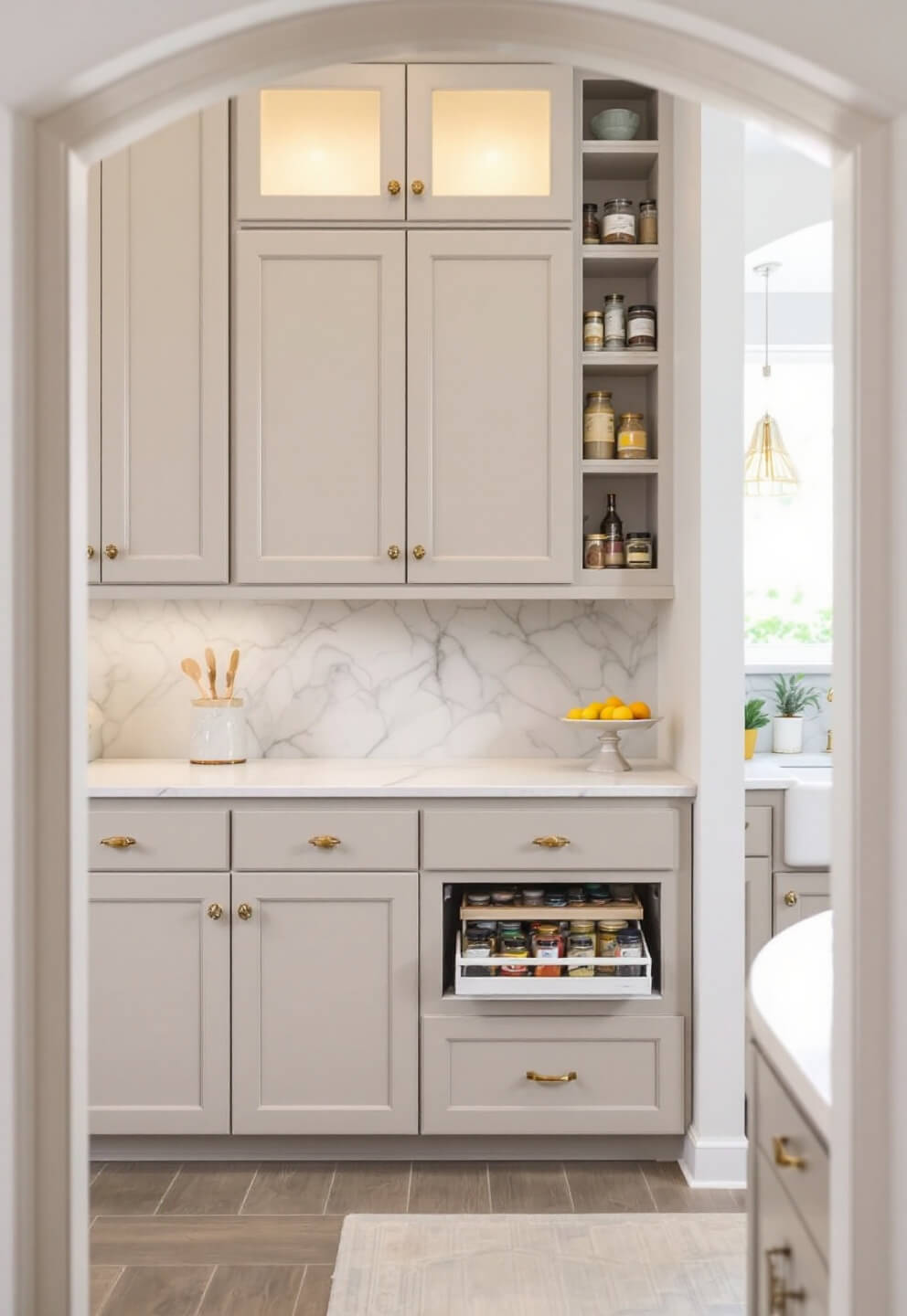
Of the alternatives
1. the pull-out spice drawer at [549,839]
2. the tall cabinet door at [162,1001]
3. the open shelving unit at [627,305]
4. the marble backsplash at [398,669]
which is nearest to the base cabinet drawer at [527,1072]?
the pull-out spice drawer at [549,839]

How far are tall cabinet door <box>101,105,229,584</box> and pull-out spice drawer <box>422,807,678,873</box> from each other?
Answer: 3.10 feet

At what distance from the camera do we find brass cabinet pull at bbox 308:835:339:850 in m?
2.77

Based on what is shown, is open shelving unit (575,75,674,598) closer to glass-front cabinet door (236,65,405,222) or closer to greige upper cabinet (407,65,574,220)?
greige upper cabinet (407,65,574,220)

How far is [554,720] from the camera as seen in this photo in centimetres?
339

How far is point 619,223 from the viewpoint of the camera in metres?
3.04

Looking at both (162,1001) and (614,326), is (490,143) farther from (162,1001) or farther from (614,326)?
(162,1001)

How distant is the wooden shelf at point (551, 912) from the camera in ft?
9.15

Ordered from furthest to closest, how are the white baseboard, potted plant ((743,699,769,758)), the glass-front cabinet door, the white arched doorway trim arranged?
1. potted plant ((743,699,769,758))
2. the glass-front cabinet door
3. the white baseboard
4. the white arched doorway trim

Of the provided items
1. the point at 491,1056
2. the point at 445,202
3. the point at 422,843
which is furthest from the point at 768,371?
the point at 491,1056

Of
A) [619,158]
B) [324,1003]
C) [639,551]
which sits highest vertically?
[619,158]

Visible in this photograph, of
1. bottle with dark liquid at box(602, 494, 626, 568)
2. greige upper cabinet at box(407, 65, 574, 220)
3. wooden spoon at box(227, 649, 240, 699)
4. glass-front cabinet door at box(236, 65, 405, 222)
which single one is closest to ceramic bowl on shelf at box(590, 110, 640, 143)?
greige upper cabinet at box(407, 65, 574, 220)

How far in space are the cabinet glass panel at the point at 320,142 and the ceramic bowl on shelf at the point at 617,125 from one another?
616 mm

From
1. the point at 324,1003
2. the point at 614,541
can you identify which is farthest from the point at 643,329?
the point at 324,1003

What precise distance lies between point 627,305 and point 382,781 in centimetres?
153
